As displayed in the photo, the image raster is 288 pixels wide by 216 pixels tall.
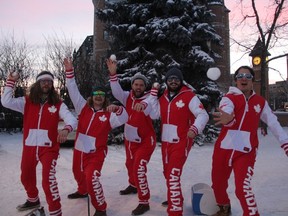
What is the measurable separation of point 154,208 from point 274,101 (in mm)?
89595

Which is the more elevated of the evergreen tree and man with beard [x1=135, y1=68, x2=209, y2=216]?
the evergreen tree

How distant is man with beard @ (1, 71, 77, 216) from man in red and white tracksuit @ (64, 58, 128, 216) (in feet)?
1.26

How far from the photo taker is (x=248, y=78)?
4664 mm

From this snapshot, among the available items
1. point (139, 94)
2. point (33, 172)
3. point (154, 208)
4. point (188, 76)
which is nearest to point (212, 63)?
point (188, 76)

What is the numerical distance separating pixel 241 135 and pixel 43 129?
2.76 meters

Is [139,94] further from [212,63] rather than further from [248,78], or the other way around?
[212,63]

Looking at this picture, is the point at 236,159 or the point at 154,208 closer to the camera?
the point at 236,159

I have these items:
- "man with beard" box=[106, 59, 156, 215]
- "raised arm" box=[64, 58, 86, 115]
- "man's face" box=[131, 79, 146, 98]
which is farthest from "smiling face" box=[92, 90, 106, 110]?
"man's face" box=[131, 79, 146, 98]

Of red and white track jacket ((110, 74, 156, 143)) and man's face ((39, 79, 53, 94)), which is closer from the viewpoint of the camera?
man's face ((39, 79, 53, 94))

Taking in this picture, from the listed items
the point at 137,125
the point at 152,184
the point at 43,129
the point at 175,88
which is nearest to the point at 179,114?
the point at 175,88

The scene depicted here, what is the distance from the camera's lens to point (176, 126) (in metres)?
4.92

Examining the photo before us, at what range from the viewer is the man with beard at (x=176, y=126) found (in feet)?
15.2

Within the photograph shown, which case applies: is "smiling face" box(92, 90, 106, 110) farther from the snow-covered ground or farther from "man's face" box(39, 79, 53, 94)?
Answer: the snow-covered ground

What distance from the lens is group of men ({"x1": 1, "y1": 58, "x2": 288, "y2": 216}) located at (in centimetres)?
450
